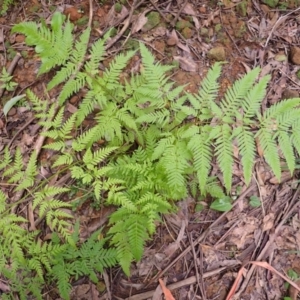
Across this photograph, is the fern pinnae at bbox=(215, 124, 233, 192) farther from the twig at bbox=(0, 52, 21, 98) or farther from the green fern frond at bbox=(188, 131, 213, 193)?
the twig at bbox=(0, 52, 21, 98)

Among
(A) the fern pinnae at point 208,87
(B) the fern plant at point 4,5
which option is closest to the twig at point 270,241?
(A) the fern pinnae at point 208,87

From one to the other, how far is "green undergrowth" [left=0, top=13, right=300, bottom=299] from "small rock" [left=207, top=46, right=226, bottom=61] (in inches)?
23.9

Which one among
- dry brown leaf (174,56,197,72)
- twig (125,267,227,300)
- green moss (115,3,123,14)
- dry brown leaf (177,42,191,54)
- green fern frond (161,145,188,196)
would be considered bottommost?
twig (125,267,227,300)

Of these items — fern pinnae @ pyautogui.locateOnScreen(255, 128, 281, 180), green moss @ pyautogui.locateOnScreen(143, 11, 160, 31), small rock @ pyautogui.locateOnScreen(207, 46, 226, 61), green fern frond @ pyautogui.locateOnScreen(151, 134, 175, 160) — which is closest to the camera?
fern pinnae @ pyautogui.locateOnScreen(255, 128, 281, 180)

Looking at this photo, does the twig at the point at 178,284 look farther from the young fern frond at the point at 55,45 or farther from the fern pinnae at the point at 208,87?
the young fern frond at the point at 55,45

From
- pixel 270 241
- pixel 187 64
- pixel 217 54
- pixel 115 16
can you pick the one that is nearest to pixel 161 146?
pixel 187 64

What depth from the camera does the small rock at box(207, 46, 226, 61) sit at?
3.51 metres

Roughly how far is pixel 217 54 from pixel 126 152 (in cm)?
120

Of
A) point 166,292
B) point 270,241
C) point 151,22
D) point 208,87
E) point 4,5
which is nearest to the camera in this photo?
point 208,87

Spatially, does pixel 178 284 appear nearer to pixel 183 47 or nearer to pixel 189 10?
pixel 183 47

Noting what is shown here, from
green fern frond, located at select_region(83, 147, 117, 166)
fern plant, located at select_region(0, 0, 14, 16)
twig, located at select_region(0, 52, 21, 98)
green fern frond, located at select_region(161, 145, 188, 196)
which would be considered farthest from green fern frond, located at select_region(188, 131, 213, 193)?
fern plant, located at select_region(0, 0, 14, 16)

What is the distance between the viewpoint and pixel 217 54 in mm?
3510

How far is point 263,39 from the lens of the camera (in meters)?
3.59

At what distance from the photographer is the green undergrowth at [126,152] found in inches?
107
